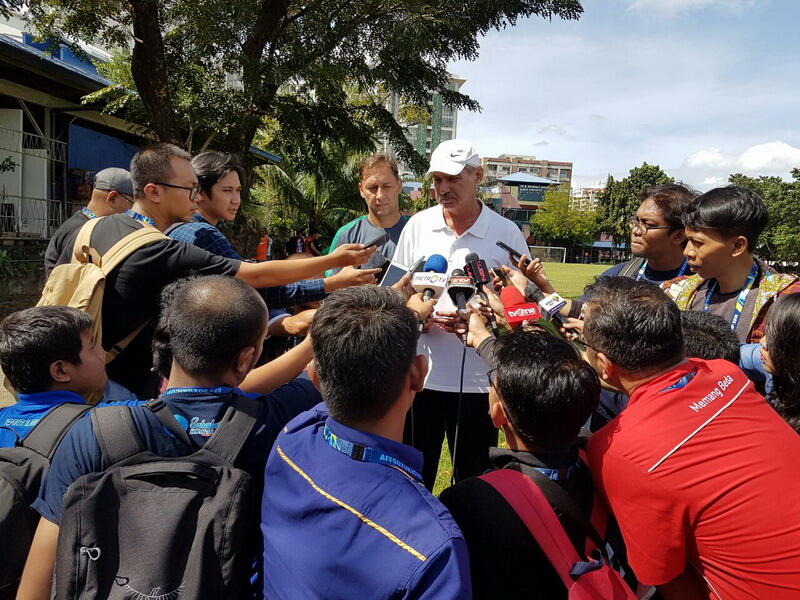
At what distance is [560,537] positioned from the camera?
4.52ft

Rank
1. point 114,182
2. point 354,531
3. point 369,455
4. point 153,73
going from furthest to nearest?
point 153,73 → point 114,182 → point 369,455 → point 354,531

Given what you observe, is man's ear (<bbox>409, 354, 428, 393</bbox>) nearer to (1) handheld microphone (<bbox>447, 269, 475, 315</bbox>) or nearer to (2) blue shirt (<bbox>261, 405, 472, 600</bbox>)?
(2) blue shirt (<bbox>261, 405, 472, 600</bbox>)

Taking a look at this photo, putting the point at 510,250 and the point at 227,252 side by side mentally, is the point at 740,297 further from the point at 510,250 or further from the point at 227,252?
the point at 227,252

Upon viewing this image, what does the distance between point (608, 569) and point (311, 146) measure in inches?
472

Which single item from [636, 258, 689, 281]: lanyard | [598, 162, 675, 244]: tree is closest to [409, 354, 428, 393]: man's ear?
[636, 258, 689, 281]: lanyard

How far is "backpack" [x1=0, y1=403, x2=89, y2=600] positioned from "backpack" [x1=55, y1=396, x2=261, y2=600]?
39cm

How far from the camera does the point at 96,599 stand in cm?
133

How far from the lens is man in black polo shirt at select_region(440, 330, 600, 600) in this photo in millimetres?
1375

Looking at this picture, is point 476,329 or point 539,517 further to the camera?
point 476,329

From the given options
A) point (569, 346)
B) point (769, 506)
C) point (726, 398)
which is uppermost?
point (569, 346)

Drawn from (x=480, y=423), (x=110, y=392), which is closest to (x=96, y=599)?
(x=110, y=392)

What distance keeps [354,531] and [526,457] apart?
572 mm

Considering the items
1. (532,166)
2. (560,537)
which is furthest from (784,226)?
(532,166)

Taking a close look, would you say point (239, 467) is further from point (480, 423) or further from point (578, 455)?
point (480, 423)
